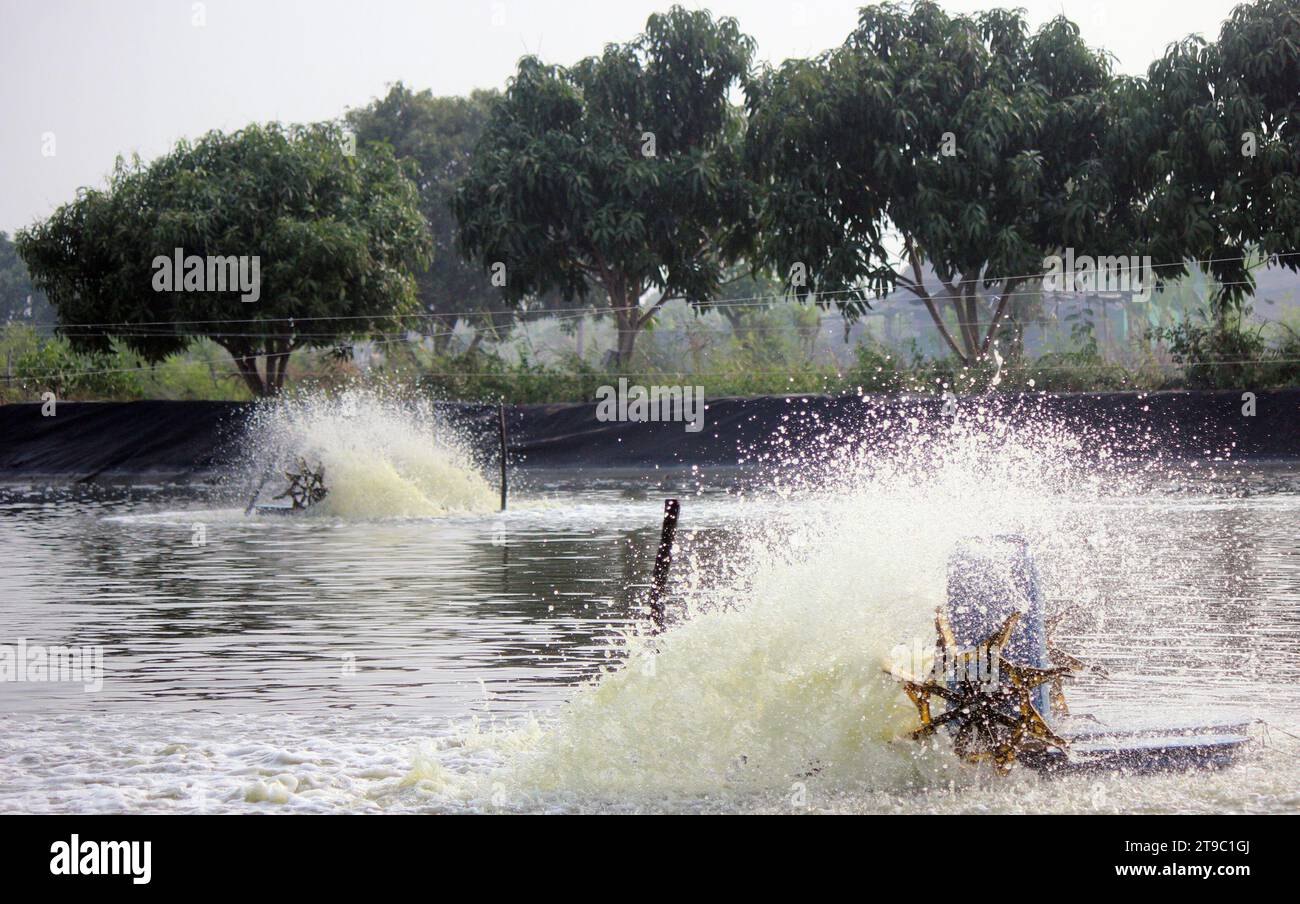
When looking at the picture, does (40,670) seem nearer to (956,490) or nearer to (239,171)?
(956,490)

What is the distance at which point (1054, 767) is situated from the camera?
7680 millimetres

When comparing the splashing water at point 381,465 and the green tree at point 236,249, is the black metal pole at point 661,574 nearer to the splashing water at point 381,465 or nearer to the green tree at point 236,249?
the splashing water at point 381,465

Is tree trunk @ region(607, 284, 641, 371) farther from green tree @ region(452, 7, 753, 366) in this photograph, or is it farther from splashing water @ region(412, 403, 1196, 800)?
splashing water @ region(412, 403, 1196, 800)

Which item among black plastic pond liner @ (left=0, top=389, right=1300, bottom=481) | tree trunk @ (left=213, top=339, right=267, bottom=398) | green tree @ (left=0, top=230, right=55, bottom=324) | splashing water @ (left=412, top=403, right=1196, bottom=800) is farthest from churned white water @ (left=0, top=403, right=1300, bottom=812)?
green tree @ (left=0, top=230, right=55, bottom=324)

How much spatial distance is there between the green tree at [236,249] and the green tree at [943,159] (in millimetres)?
8965

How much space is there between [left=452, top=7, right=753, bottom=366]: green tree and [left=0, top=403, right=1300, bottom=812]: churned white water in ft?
77.4

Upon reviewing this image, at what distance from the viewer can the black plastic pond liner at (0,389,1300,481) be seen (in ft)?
96.0

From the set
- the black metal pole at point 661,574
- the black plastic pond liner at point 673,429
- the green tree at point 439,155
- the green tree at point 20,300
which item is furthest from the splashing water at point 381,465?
the green tree at point 20,300

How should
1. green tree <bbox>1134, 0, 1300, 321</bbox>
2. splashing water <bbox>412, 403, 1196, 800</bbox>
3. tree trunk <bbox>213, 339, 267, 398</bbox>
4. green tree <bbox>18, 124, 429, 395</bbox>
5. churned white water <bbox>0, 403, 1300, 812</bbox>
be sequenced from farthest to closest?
tree trunk <bbox>213, 339, 267, 398</bbox> < green tree <bbox>18, 124, 429, 395</bbox> < green tree <bbox>1134, 0, 1300, 321</bbox> < splashing water <bbox>412, 403, 1196, 800</bbox> < churned white water <bbox>0, 403, 1300, 812</bbox>

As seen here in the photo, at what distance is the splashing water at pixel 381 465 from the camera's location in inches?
914

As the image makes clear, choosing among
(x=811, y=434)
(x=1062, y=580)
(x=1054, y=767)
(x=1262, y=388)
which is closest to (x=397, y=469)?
(x=811, y=434)

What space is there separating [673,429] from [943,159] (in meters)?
8.19

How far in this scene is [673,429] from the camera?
31.8 metres
